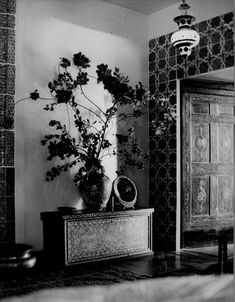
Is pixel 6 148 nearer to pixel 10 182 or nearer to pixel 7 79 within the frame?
pixel 10 182

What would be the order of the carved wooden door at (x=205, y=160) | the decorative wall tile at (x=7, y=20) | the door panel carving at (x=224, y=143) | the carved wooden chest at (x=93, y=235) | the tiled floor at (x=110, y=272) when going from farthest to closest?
the door panel carving at (x=224, y=143) → the carved wooden door at (x=205, y=160) → the decorative wall tile at (x=7, y=20) → the carved wooden chest at (x=93, y=235) → the tiled floor at (x=110, y=272)

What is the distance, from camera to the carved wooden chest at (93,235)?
525 centimetres

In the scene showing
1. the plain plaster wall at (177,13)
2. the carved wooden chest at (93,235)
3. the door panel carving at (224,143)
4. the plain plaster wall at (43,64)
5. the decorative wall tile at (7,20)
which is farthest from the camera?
the door panel carving at (224,143)

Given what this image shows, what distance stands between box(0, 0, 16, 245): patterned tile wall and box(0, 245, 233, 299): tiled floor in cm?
64

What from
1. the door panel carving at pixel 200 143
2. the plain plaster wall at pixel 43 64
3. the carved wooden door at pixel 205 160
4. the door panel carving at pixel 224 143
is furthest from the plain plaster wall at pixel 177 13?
the door panel carving at pixel 224 143

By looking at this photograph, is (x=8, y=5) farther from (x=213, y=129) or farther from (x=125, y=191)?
(x=213, y=129)

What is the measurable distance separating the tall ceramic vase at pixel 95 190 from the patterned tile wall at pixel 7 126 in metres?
0.90

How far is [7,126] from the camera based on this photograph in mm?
5352

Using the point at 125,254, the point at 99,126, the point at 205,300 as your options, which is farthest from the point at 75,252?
the point at 205,300

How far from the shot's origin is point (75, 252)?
5301 mm

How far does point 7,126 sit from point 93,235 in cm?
171

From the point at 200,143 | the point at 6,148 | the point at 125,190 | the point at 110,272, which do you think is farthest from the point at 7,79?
the point at 200,143

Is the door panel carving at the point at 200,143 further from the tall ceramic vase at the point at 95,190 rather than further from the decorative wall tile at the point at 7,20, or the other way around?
the decorative wall tile at the point at 7,20

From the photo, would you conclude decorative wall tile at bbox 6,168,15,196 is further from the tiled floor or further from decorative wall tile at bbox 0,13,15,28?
decorative wall tile at bbox 0,13,15,28
